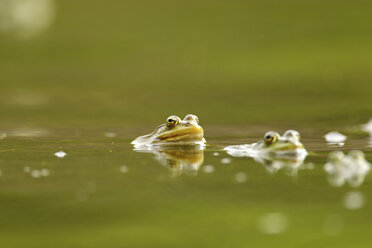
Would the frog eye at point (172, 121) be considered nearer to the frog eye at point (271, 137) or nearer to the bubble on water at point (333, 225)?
the frog eye at point (271, 137)

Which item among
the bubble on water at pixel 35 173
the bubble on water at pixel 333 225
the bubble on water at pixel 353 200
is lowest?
the bubble on water at pixel 333 225

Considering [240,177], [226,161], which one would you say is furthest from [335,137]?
[240,177]

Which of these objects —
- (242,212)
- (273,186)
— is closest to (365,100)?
(273,186)

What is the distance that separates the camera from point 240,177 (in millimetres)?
7621

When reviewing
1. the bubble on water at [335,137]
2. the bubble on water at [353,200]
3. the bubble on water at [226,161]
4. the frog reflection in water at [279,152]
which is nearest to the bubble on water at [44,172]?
the bubble on water at [226,161]

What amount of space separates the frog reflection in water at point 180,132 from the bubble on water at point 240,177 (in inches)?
87.2

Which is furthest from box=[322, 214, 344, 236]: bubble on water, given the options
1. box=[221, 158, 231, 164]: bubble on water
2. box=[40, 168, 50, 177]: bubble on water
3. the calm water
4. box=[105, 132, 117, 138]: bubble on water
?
box=[105, 132, 117, 138]: bubble on water

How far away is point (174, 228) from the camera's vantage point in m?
5.66

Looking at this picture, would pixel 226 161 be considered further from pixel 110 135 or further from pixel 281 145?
pixel 110 135

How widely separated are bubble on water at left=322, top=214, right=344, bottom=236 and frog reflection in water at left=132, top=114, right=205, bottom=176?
3.53 meters

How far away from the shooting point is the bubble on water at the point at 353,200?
6.12 m

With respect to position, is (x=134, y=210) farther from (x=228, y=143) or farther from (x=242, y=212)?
(x=228, y=143)

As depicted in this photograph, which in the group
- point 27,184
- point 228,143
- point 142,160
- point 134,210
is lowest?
point 134,210

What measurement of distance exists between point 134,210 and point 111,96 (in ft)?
37.6
